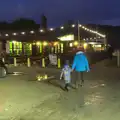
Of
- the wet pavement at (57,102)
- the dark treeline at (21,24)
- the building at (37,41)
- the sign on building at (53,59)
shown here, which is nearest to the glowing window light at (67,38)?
the building at (37,41)

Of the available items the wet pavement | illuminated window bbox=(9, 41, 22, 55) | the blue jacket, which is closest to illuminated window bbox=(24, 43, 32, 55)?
illuminated window bbox=(9, 41, 22, 55)

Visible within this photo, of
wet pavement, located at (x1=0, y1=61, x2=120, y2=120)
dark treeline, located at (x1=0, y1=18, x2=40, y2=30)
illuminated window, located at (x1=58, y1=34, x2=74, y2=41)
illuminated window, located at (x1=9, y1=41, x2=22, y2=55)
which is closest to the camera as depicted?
wet pavement, located at (x1=0, y1=61, x2=120, y2=120)

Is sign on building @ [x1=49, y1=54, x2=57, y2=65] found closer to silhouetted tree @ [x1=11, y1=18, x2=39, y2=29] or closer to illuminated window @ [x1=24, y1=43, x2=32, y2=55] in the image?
illuminated window @ [x1=24, y1=43, x2=32, y2=55]

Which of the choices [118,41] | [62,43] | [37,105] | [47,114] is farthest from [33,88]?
[118,41]

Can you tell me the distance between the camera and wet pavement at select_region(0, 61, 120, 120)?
7936mm

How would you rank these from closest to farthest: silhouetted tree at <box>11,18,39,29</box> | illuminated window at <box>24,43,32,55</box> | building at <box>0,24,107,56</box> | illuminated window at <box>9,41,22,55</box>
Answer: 1. building at <box>0,24,107,56</box>
2. illuminated window at <box>9,41,22,55</box>
3. illuminated window at <box>24,43,32,55</box>
4. silhouetted tree at <box>11,18,39,29</box>

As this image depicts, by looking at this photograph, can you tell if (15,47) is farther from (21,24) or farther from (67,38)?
(21,24)

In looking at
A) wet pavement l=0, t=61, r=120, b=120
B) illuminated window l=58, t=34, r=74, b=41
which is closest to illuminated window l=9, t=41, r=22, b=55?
illuminated window l=58, t=34, r=74, b=41

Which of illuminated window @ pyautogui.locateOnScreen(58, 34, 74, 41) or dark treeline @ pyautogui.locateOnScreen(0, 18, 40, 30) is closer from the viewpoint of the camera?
illuminated window @ pyautogui.locateOnScreen(58, 34, 74, 41)

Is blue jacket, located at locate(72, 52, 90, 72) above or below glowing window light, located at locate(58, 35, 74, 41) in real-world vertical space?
below

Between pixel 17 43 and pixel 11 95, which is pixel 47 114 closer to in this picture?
pixel 11 95

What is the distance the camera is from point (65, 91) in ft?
38.8

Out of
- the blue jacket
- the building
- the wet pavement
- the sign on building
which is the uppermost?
the building

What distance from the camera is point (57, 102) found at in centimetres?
973
